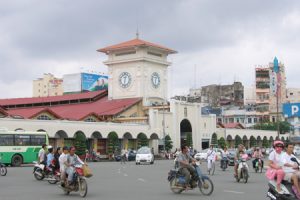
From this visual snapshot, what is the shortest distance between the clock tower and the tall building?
86.7 metres

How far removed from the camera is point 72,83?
4242 inches

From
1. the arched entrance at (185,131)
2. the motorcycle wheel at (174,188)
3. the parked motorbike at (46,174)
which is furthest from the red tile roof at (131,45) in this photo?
the motorcycle wheel at (174,188)

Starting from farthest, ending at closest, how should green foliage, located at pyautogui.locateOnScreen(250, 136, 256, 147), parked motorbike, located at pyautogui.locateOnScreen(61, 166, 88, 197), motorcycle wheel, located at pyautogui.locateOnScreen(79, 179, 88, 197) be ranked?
green foliage, located at pyautogui.locateOnScreen(250, 136, 256, 147) → parked motorbike, located at pyautogui.locateOnScreen(61, 166, 88, 197) → motorcycle wheel, located at pyautogui.locateOnScreen(79, 179, 88, 197)

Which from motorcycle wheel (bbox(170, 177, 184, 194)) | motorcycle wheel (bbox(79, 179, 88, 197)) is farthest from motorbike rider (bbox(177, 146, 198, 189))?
motorcycle wheel (bbox(79, 179, 88, 197))

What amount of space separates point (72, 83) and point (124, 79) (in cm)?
2363

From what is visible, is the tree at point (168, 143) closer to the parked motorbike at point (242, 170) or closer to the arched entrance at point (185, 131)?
the arched entrance at point (185, 131)

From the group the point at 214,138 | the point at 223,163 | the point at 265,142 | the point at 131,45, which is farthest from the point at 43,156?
the point at 265,142

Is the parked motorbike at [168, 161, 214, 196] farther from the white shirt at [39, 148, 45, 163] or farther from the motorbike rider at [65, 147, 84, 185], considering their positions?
the white shirt at [39, 148, 45, 163]

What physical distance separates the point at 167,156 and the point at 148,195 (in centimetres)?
5399

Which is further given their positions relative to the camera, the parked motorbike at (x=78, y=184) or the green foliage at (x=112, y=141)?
the green foliage at (x=112, y=141)

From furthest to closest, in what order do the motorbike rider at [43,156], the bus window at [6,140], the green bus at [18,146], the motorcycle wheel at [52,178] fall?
the green bus at [18,146] < the bus window at [6,140] < the motorbike rider at [43,156] < the motorcycle wheel at [52,178]

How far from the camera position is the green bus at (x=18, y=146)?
125ft

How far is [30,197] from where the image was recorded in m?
15.4

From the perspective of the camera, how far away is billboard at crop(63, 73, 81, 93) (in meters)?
107
